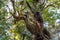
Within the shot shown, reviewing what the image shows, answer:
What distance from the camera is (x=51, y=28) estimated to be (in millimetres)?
5992

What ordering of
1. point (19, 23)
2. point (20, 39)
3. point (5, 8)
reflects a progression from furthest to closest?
point (20, 39) < point (19, 23) < point (5, 8)

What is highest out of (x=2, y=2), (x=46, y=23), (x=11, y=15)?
(x=2, y=2)

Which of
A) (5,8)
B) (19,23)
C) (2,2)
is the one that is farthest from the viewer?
(19,23)

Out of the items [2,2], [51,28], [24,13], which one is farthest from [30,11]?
[51,28]

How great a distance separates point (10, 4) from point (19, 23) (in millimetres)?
618

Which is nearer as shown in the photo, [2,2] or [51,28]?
[2,2]

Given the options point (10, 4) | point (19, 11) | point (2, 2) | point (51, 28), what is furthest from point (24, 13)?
point (51, 28)

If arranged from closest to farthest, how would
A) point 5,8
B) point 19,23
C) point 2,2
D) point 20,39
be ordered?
point 2,2
point 5,8
point 19,23
point 20,39

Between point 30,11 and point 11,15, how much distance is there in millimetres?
495

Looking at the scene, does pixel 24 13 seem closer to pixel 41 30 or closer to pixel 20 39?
pixel 41 30

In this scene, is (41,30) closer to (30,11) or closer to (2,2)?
(30,11)

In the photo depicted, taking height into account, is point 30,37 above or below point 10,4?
below

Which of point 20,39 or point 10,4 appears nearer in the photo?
point 10,4

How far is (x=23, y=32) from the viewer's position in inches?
219
